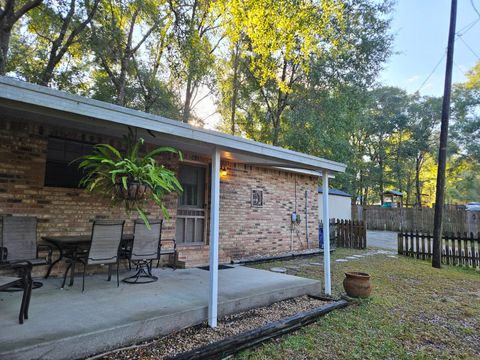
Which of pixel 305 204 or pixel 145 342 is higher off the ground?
pixel 305 204

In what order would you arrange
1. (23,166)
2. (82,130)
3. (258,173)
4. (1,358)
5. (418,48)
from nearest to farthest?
(1,358), (23,166), (82,130), (258,173), (418,48)

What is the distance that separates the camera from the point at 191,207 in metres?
6.99

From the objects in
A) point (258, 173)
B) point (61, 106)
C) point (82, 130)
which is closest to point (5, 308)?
point (61, 106)

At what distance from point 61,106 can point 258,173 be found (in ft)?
20.5

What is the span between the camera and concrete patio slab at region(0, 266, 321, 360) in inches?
97.5

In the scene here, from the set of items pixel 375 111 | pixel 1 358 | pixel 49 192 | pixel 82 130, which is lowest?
pixel 1 358

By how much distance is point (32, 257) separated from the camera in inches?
159

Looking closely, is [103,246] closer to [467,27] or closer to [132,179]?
[132,179]

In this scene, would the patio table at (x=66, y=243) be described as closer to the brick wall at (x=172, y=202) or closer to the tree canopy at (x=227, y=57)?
the brick wall at (x=172, y=202)

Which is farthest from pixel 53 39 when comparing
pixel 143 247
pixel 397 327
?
pixel 397 327

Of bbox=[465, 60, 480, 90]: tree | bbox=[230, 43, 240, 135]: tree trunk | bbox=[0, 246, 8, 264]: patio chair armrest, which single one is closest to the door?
bbox=[0, 246, 8, 264]: patio chair armrest

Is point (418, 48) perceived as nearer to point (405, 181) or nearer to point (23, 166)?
point (23, 166)

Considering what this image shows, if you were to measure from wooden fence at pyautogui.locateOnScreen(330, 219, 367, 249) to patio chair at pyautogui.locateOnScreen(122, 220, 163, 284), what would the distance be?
8.49 m

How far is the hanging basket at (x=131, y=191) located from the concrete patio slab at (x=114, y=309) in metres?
1.19
